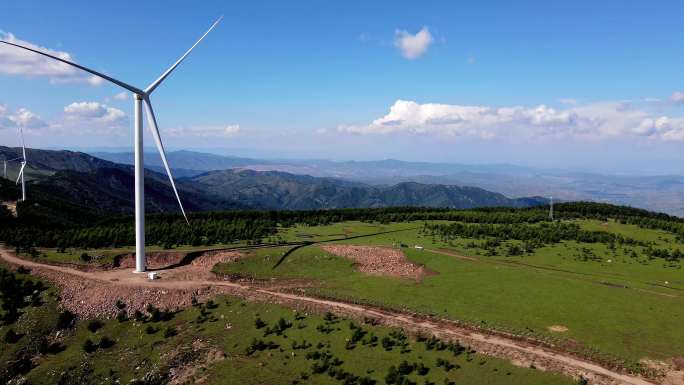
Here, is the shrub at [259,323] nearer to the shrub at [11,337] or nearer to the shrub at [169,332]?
the shrub at [169,332]

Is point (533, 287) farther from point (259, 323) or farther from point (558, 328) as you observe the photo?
point (259, 323)

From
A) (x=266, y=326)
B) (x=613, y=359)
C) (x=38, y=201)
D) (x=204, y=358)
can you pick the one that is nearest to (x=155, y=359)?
(x=204, y=358)

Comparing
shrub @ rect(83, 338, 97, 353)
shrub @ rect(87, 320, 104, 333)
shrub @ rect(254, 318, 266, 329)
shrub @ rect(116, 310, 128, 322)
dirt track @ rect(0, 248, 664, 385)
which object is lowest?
shrub @ rect(83, 338, 97, 353)

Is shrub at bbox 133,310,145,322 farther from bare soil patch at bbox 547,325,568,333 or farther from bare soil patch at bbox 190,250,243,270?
bare soil patch at bbox 547,325,568,333

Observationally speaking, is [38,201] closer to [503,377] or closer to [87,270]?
[87,270]

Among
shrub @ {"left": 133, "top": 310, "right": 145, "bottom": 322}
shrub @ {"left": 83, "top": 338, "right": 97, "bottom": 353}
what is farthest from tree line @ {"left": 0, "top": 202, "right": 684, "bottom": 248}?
shrub @ {"left": 83, "top": 338, "right": 97, "bottom": 353}

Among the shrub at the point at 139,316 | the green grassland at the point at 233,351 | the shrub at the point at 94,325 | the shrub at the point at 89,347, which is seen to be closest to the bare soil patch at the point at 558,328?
the green grassland at the point at 233,351
